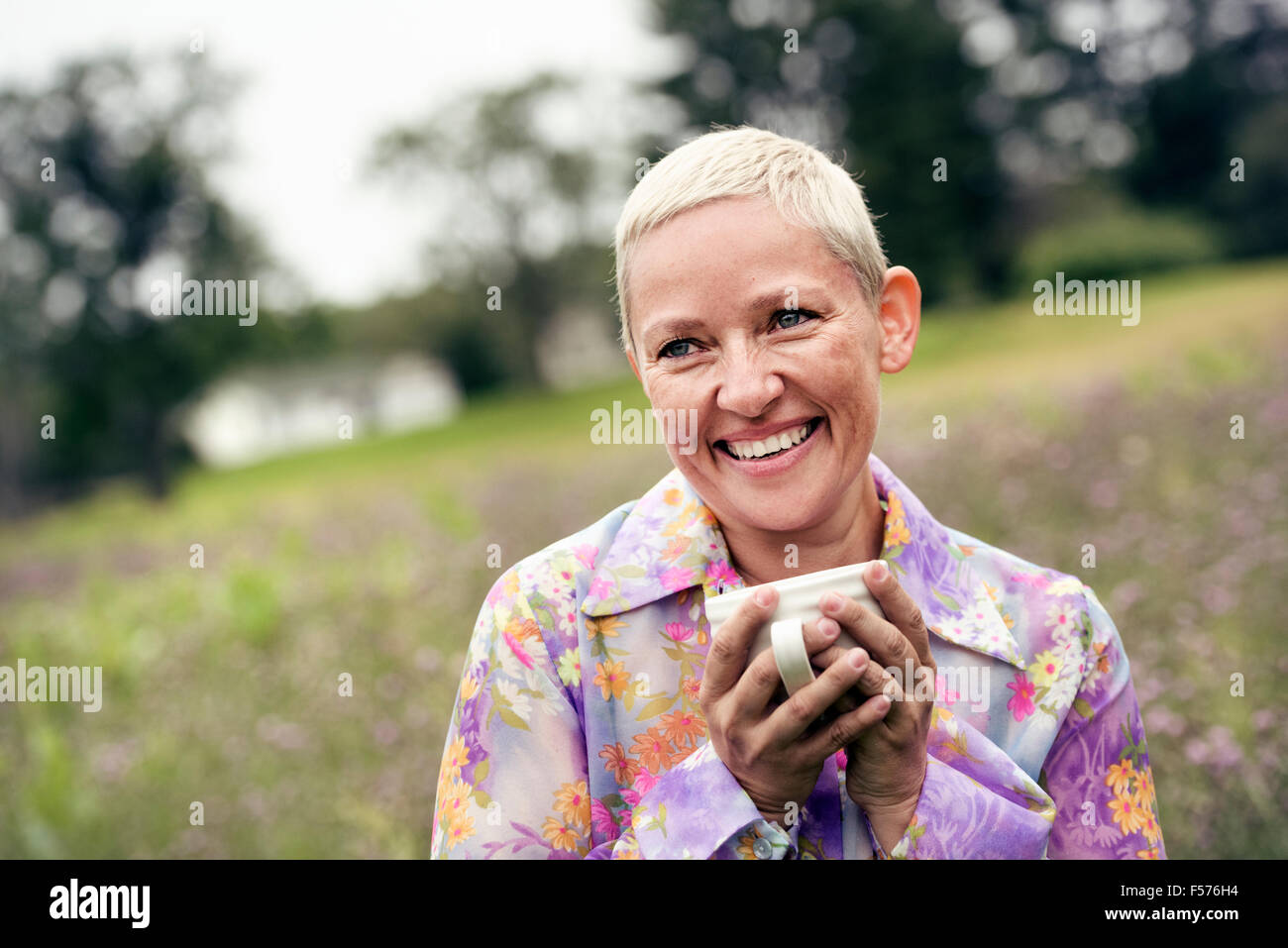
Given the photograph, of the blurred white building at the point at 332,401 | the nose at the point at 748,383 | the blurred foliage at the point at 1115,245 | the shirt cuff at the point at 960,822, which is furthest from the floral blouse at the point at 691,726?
the blurred white building at the point at 332,401

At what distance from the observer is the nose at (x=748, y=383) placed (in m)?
1.68

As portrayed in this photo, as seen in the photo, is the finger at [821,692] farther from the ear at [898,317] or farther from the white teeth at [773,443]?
the ear at [898,317]

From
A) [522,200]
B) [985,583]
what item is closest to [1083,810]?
[985,583]

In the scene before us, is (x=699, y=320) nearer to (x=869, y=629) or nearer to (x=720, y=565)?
(x=720, y=565)

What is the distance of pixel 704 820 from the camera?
158 centimetres

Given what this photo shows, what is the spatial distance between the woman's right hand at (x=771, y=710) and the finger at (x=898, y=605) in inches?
3.3

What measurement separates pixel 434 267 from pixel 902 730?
27524mm

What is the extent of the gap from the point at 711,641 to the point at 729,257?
0.61 m

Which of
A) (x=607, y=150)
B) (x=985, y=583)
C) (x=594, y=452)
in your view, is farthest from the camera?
(x=607, y=150)
